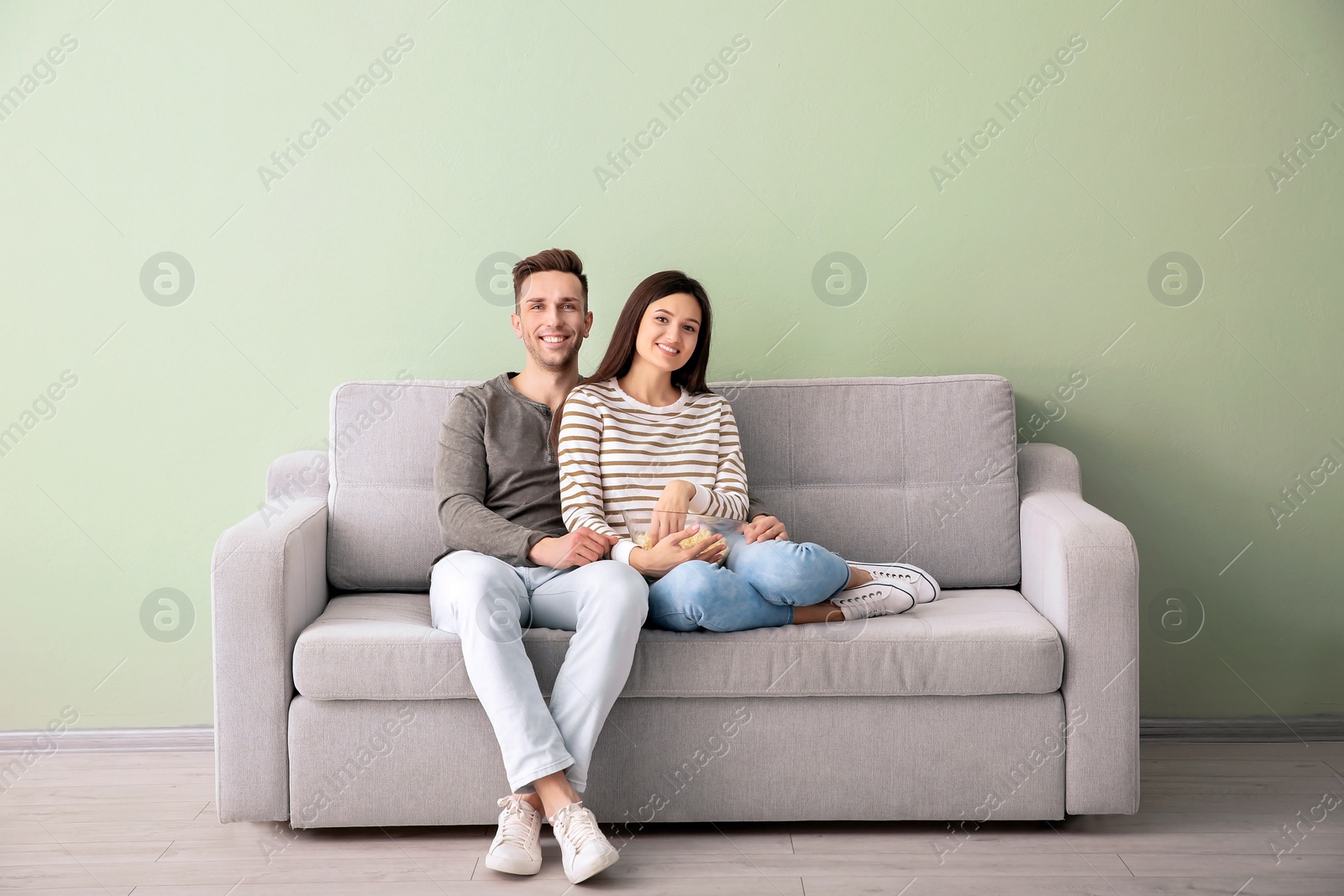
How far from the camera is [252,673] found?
1.81m

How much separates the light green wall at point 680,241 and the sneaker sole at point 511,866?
47.6 inches

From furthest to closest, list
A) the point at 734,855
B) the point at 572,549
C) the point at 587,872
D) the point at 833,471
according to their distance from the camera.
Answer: the point at 833,471 < the point at 572,549 < the point at 734,855 < the point at 587,872

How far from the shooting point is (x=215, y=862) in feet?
5.81

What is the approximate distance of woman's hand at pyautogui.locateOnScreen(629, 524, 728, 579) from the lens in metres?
1.88

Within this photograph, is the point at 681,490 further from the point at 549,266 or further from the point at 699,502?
the point at 549,266

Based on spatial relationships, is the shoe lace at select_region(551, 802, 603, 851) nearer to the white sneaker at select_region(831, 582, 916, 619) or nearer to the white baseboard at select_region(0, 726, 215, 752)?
the white sneaker at select_region(831, 582, 916, 619)

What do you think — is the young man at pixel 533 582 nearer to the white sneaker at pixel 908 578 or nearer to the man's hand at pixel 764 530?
the man's hand at pixel 764 530

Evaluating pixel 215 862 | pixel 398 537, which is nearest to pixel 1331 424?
pixel 398 537

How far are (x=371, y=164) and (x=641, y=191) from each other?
2.21 ft

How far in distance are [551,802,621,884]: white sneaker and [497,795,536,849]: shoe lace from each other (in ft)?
0.17

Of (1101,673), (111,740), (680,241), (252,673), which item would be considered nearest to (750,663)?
(1101,673)

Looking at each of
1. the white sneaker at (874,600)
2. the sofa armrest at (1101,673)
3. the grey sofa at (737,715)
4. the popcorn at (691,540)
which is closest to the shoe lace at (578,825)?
the grey sofa at (737,715)

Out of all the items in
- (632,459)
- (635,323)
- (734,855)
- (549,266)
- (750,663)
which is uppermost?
(549,266)

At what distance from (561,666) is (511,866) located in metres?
0.34
